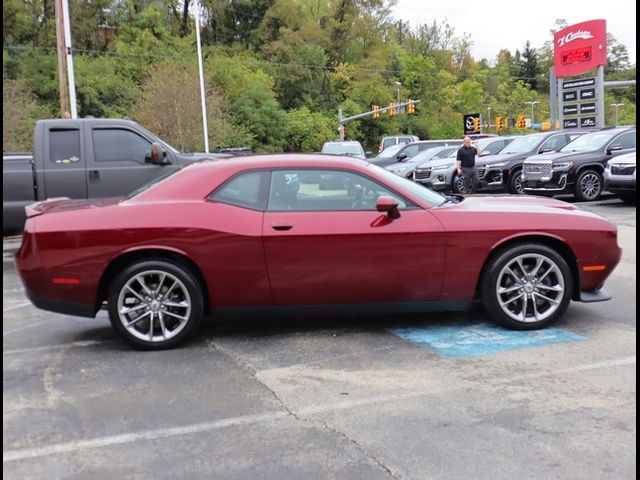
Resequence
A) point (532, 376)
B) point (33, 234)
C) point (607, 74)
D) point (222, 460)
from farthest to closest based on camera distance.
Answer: point (607, 74)
point (33, 234)
point (532, 376)
point (222, 460)

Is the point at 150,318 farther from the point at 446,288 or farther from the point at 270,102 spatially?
the point at 270,102

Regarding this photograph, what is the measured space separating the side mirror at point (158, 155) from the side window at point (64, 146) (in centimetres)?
111

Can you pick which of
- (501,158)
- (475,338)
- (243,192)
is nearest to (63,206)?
(243,192)

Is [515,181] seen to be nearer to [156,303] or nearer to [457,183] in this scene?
[457,183]

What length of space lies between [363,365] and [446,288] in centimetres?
107

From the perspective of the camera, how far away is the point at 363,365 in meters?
4.76

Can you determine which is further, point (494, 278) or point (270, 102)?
point (270, 102)

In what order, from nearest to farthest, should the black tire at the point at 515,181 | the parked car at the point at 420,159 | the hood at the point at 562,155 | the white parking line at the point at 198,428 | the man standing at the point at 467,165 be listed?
1. the white parking line at the point at 198,428
2. the hood at the point at 562,155
3. the man standing at the point at 467,165
4. the black tire at the point at 515,181
5. the parked car at the point at 420,159

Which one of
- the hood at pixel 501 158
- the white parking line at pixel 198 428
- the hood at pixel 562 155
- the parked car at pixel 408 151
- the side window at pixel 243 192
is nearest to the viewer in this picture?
the white parking line at pixel 198 428

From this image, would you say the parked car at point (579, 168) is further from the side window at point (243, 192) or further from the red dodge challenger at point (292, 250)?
the side window at point (243, 192)

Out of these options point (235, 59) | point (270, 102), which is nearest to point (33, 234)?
point (270, 102)

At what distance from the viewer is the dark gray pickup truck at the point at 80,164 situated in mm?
9641

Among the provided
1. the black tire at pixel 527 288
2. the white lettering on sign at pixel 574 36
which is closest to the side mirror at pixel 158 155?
the black tire at pixel 527 288

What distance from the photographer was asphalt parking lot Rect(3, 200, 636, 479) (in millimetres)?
3367
